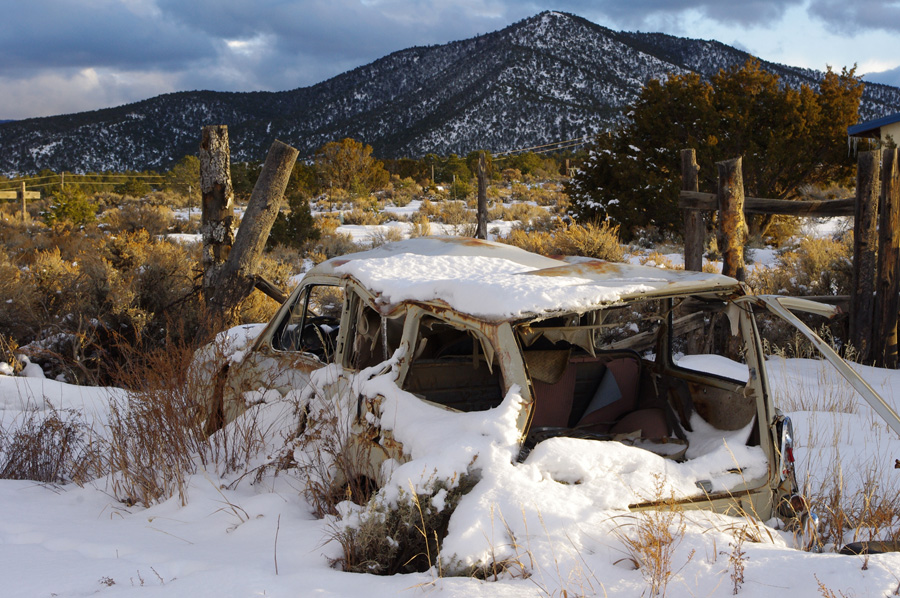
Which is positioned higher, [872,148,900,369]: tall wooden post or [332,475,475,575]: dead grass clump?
[872,148,900,369]: tall wooden post

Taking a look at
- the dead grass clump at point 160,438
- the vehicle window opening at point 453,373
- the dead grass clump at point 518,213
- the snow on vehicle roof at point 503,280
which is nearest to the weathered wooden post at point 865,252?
the snow on vehicle roof at point 503,280

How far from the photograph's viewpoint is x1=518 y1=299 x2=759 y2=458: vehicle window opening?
12.2 ft

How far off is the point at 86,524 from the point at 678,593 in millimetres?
3330

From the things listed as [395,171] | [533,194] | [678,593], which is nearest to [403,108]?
[395,171]

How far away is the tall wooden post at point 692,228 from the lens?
9.01m

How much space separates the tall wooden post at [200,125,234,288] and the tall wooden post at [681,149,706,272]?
6.00 m

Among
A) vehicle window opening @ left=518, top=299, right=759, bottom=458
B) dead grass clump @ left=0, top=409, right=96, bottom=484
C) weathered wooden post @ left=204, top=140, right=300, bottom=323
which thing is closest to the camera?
vehicle window opening @ left=518, top=299, right=759, bottom=458

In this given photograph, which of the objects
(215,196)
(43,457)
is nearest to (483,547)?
(43,457)

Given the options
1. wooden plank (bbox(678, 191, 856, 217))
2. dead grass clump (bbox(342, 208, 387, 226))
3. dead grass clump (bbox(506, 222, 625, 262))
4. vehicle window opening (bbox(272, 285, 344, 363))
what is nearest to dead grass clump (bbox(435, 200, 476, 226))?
dead grass clump (bbox(342, 208, 387, 226))

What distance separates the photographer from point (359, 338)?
3.97m

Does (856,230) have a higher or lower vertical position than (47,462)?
higher

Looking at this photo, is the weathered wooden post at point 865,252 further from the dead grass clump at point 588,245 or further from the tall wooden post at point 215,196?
the tall wooden post at point 215,196

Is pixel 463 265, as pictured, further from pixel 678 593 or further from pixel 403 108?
pixel 403 108

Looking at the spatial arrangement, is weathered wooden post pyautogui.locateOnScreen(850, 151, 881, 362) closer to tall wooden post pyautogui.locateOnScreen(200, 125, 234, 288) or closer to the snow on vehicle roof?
the snow on vehicle roof
